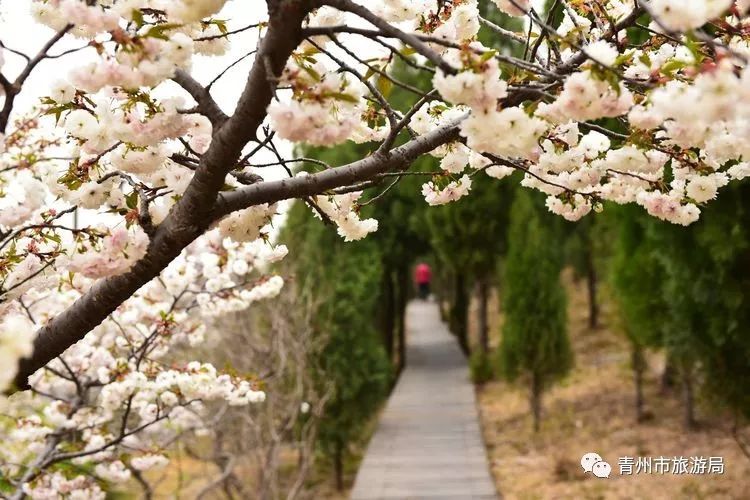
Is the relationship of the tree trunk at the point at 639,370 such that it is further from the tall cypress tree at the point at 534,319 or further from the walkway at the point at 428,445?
the walkway at the point at 428,445

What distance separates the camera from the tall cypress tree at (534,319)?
28.5 ft

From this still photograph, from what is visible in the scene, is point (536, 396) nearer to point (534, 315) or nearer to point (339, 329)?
point (534, 315)

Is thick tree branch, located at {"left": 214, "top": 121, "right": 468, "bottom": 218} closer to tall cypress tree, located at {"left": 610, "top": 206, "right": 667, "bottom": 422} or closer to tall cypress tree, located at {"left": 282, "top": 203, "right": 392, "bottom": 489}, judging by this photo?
tall cypress tree, located at {"left": 282, "top": 203, "right": 392, "bottom": 489}

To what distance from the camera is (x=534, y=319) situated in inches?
344

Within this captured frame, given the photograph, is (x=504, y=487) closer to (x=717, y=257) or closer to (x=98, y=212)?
(x=717, y=257)

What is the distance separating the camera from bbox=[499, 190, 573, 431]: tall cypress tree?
868cm

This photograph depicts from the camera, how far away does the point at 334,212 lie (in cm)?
231

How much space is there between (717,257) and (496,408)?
5.13m

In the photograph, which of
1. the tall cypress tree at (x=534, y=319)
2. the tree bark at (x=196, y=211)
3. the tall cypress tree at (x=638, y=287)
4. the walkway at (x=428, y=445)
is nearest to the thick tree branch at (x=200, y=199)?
the tree bark at (x=196, y=211)

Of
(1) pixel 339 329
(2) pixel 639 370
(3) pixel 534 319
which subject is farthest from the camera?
(3) pixel 534 319

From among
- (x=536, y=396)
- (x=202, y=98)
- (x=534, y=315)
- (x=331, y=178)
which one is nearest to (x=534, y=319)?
(x=534, y=315)

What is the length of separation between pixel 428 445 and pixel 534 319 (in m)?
2.09

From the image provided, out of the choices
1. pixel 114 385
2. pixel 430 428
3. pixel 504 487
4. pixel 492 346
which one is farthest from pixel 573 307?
pixel 114 385

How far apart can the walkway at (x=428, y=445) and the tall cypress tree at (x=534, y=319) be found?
849 mm
